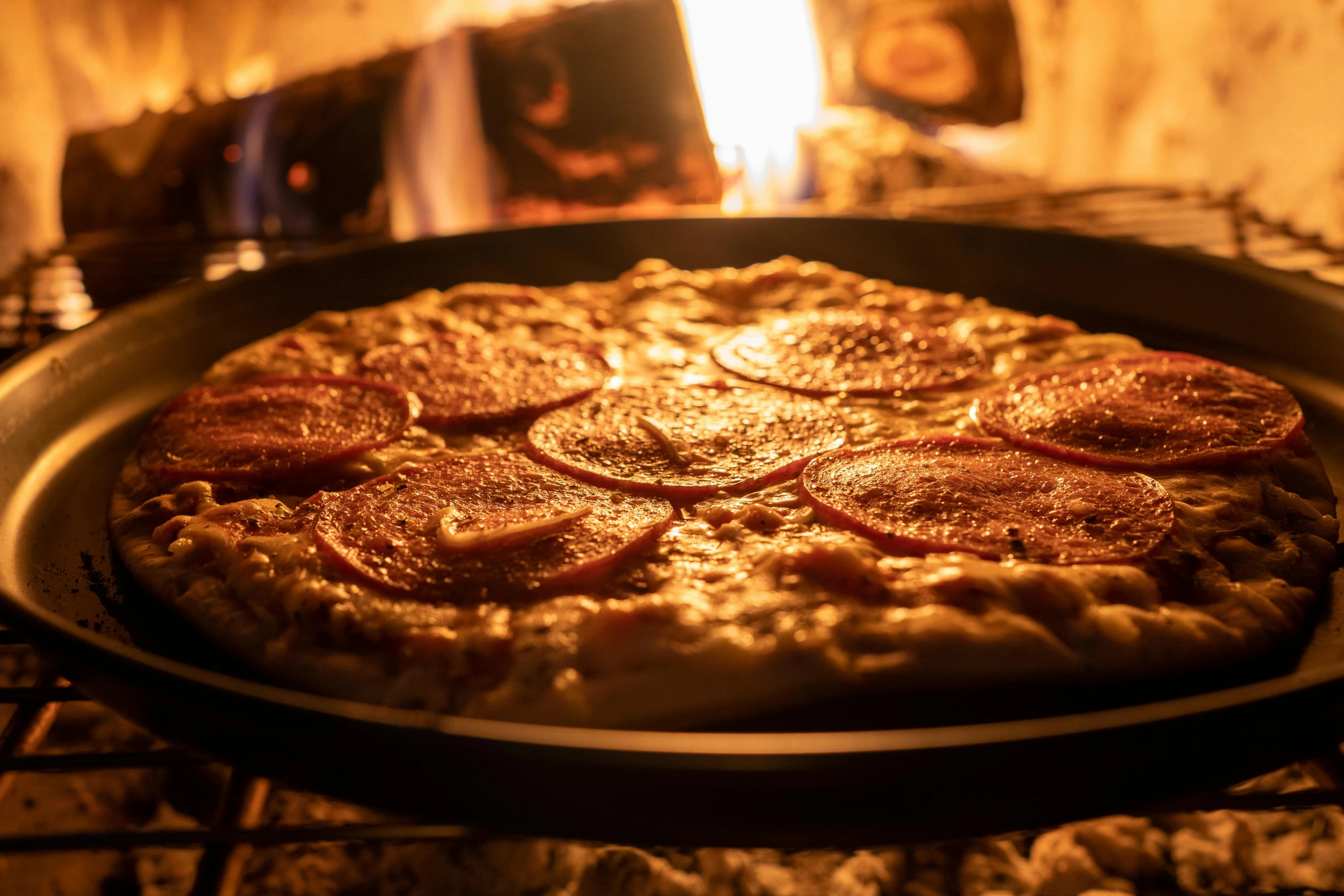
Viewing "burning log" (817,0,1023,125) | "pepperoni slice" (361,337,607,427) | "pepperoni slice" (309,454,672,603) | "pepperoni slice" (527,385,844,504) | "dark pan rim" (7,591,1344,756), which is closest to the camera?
"dark pan rim" (7,591,1344,756)

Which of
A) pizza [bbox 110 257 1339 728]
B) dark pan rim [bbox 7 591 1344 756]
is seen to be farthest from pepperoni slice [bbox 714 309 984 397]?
dark pan rim [bbox 7 591 1344 756]

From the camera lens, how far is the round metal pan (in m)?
0.97

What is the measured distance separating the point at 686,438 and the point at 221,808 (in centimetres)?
93

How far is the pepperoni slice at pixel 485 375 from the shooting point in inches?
81.0

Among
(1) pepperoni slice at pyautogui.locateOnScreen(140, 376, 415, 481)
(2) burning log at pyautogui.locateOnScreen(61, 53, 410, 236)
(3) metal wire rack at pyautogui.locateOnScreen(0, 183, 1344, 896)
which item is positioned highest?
(2) burning log at pyautogui.locateOnScreen(61, 53, 410, 236)

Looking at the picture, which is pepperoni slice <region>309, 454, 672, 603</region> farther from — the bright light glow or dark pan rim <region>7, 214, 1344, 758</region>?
the bright light glow

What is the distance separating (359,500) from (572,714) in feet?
2.02

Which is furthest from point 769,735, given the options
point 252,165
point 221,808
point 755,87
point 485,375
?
point 755,87

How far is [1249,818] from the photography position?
184 centimetres

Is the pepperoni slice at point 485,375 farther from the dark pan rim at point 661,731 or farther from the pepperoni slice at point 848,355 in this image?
the dark pan rim at point 661,731

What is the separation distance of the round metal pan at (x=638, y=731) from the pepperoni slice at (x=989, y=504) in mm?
247

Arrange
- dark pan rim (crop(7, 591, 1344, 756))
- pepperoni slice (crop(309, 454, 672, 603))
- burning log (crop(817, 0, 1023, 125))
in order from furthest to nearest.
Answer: burning log (crop(817, 0, 1023, 125)), pepperoni slice (crop(309, 454, 672, 603)), dark pan rim (crop(7, 591, 1344, 756))

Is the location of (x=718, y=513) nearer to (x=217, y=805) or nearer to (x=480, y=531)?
(x=480, y=531)

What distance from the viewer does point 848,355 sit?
2.29 metres
